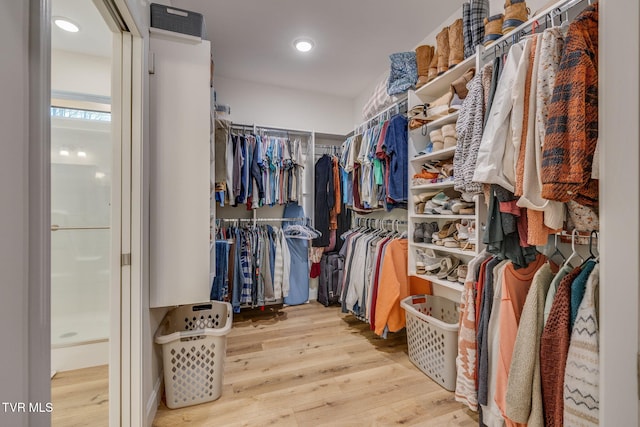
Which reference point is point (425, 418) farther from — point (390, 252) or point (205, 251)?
point (205, 251)

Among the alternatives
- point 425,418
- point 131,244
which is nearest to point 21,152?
point 131,244

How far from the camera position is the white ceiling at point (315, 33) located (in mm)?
1919

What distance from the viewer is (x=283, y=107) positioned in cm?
321

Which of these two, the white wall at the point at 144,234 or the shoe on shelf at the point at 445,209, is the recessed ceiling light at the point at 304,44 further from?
the shoe on shelf at the point at 445,209

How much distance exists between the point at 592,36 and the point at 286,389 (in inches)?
86.4

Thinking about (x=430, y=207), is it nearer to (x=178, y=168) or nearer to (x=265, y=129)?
(x=178, y=168)

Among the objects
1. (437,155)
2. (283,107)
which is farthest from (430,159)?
(283,107)

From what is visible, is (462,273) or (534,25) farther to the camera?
(462,273)

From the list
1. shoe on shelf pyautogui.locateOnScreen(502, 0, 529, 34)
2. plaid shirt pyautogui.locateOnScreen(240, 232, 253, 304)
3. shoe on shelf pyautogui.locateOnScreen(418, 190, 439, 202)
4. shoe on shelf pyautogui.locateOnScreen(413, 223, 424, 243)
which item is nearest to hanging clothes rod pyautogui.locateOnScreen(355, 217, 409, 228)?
shoe on shelf pyautogui.locateOnScreen(413, 223, 424, 243)

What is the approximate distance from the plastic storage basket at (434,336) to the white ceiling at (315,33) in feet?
7.20

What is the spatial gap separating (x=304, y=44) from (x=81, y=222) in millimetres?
2239

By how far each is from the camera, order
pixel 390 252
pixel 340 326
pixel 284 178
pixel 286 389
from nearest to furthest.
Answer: pixel 286 389
pixel 390 252
pixel 340 326
pixel 284 178

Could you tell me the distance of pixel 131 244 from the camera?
1.26 meters

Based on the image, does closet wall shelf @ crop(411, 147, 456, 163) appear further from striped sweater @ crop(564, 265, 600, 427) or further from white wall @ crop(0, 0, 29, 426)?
white wall @ crop(0, 0, 29, 426)
